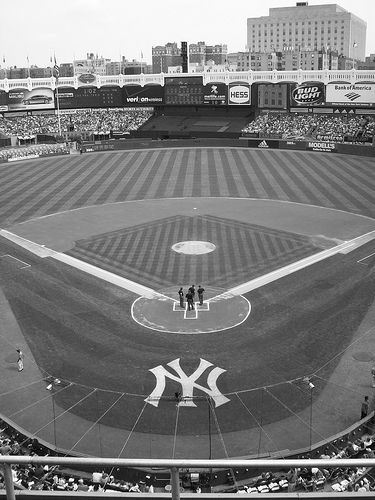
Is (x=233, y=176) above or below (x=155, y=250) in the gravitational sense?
above

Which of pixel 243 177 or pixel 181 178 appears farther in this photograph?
pixel 181 178

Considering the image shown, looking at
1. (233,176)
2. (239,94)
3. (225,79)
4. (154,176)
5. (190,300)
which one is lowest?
(190,300)

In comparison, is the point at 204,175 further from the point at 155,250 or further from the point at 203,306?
the point at 203,306

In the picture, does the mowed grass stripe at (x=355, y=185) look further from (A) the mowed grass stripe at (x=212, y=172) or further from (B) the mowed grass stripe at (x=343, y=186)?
(A) the mowed grass stripe at (x=212, y=172)

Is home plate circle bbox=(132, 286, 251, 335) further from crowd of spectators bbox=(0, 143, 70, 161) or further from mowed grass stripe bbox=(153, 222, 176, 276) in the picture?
crowd of spectators bbox=(0, 143, 70, 161)

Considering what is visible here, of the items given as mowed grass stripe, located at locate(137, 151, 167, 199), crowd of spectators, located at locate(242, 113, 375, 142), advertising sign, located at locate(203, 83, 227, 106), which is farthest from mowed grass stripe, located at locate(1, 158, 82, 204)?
advertising sign, located at locate(203, 83, 227, 106)

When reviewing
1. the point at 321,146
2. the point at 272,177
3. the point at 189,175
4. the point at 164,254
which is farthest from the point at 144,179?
the point at 321,146

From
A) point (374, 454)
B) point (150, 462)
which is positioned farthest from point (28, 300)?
point (150, 462)

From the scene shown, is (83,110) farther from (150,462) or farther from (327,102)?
(150,462)
